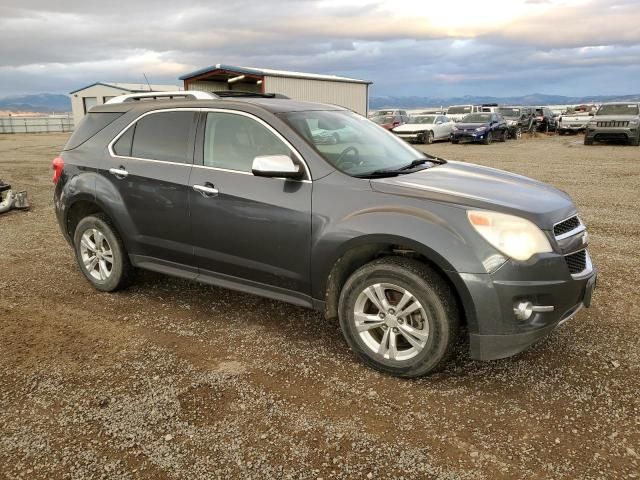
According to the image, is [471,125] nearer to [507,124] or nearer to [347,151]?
[507,124]

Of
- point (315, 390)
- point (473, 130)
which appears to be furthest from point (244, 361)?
point (473, 130)

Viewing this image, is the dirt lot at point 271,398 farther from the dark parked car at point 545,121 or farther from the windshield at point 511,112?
the dark parked car at point 545,121

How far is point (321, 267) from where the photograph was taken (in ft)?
11.7

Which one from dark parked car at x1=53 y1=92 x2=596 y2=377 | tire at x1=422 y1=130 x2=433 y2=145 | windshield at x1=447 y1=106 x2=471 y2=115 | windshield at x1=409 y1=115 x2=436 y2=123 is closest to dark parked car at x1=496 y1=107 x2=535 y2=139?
windshield at x1=447 y1=106 x2=471 y2=115

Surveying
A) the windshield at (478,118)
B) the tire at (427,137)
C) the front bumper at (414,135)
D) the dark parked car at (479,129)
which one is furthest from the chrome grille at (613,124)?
the front bumper at (414,135)

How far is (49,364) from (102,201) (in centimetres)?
156

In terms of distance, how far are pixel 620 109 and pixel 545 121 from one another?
34.9 feet

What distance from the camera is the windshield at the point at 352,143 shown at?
149 inches

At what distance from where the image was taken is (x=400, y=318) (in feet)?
10.9

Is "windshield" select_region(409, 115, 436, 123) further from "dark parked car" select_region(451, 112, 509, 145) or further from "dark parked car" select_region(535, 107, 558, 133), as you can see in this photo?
"dark parked car" select_region(535, 107, 558, 133)

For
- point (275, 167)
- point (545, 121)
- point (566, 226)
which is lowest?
point (566, 226)

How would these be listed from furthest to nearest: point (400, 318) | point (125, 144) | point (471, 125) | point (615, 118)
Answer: point (471, 125)
point (615, 118)
point (125, 144)
point (400, 318)

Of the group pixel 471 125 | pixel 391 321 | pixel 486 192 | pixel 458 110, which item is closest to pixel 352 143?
pixel 486 192

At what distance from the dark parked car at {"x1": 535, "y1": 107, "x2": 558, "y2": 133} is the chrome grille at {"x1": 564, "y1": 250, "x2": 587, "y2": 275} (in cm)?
3203
